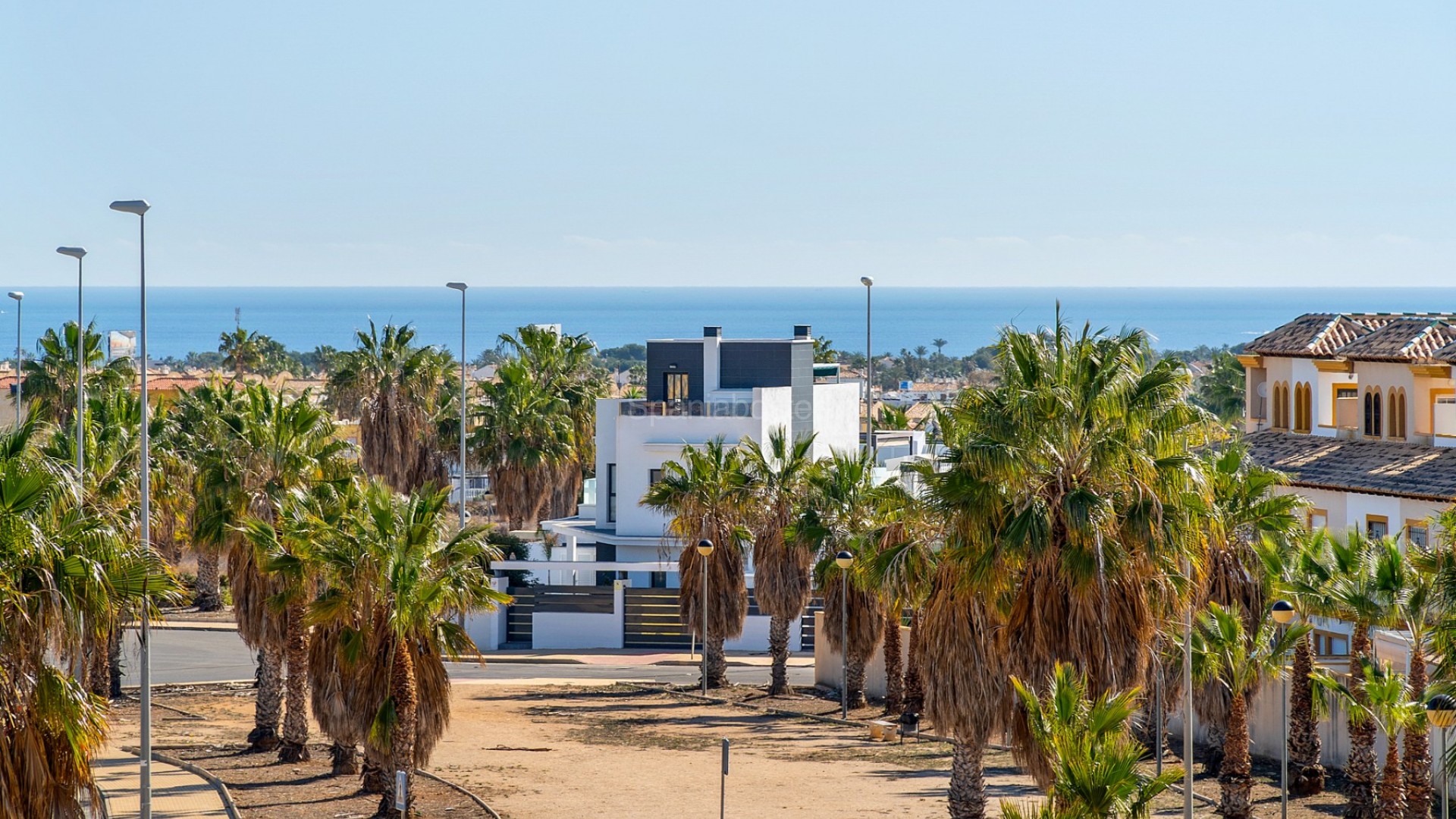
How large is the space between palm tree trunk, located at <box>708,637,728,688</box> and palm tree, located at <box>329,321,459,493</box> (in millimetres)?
21499

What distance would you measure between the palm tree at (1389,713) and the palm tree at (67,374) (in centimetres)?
4357

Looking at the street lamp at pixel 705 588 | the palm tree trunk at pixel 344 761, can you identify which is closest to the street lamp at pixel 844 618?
the street lamp at pixel 705 588

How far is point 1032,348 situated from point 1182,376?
2103 millimetres

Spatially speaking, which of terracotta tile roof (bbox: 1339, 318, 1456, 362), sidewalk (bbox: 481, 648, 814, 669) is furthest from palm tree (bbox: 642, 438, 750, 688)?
terracotta tile roof (bbox: 1339, 318, 1456, 362)

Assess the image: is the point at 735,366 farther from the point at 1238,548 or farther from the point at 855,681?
the point at 1238,548

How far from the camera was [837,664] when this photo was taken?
44812 mm

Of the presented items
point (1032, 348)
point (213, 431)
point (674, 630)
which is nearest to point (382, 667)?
point (213, 431)

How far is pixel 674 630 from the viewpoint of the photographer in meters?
53.9

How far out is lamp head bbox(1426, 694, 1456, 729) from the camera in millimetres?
20734

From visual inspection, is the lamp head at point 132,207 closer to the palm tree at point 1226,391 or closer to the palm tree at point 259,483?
the palm tree at point 259,483

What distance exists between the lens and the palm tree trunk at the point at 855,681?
41469 mm

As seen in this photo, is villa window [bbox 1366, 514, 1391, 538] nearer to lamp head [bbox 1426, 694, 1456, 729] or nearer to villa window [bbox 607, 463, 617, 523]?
lamp head [bbox 1426, 694, 1456, 729]

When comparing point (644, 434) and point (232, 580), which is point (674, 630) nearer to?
point (644, 434)

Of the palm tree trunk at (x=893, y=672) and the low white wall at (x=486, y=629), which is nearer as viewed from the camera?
the palm tree trunk at (x=893, y=672)
